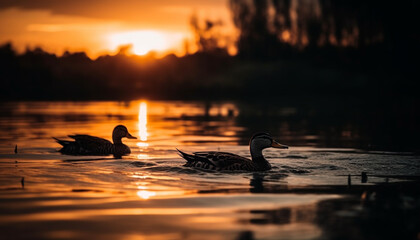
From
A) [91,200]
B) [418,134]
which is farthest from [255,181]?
[418,134]

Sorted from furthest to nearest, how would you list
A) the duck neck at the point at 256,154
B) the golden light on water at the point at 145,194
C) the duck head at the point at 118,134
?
1. the duck head at the point at 118,134
2. the duck neck at the point at 256,154
3. the golden light on water at the point at 145,194

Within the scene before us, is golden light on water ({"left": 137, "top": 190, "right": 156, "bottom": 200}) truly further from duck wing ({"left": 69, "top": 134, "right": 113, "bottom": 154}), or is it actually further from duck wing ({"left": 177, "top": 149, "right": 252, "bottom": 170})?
duck wing ({"left": 69, "top": 134, "right": 113, "bottom": 154})

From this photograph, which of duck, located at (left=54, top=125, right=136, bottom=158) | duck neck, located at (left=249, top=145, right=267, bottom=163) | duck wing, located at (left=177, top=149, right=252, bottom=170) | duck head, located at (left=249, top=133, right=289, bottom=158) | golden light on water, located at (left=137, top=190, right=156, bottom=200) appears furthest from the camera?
duck, located at (left=54, top=125, right=136, bottom=158)

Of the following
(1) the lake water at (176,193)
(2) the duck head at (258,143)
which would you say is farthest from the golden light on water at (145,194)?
(2) the duck head at (258,143)

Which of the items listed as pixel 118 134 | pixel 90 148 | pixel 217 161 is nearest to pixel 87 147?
pixel 90 148

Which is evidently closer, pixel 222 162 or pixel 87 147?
pixel 222 162

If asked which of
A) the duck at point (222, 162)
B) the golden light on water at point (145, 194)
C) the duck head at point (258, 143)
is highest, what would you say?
the duck head at point (258, 143)

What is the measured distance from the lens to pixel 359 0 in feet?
214

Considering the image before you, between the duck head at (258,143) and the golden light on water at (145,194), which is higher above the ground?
the duck head at (258,143)

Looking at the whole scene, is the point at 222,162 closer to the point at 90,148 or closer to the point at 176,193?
the point at 176,193

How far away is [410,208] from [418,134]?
54.6 ft

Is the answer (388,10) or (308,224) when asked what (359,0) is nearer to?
(388,10)

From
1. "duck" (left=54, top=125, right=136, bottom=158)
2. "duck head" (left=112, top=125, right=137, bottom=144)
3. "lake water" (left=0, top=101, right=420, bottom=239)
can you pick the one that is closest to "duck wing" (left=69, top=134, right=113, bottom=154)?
"duck" (left=54, top=125, right=136, bottom=158)

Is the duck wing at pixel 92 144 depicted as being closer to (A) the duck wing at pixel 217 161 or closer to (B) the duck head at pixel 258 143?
(A) the duck wing at pixel 217 161
